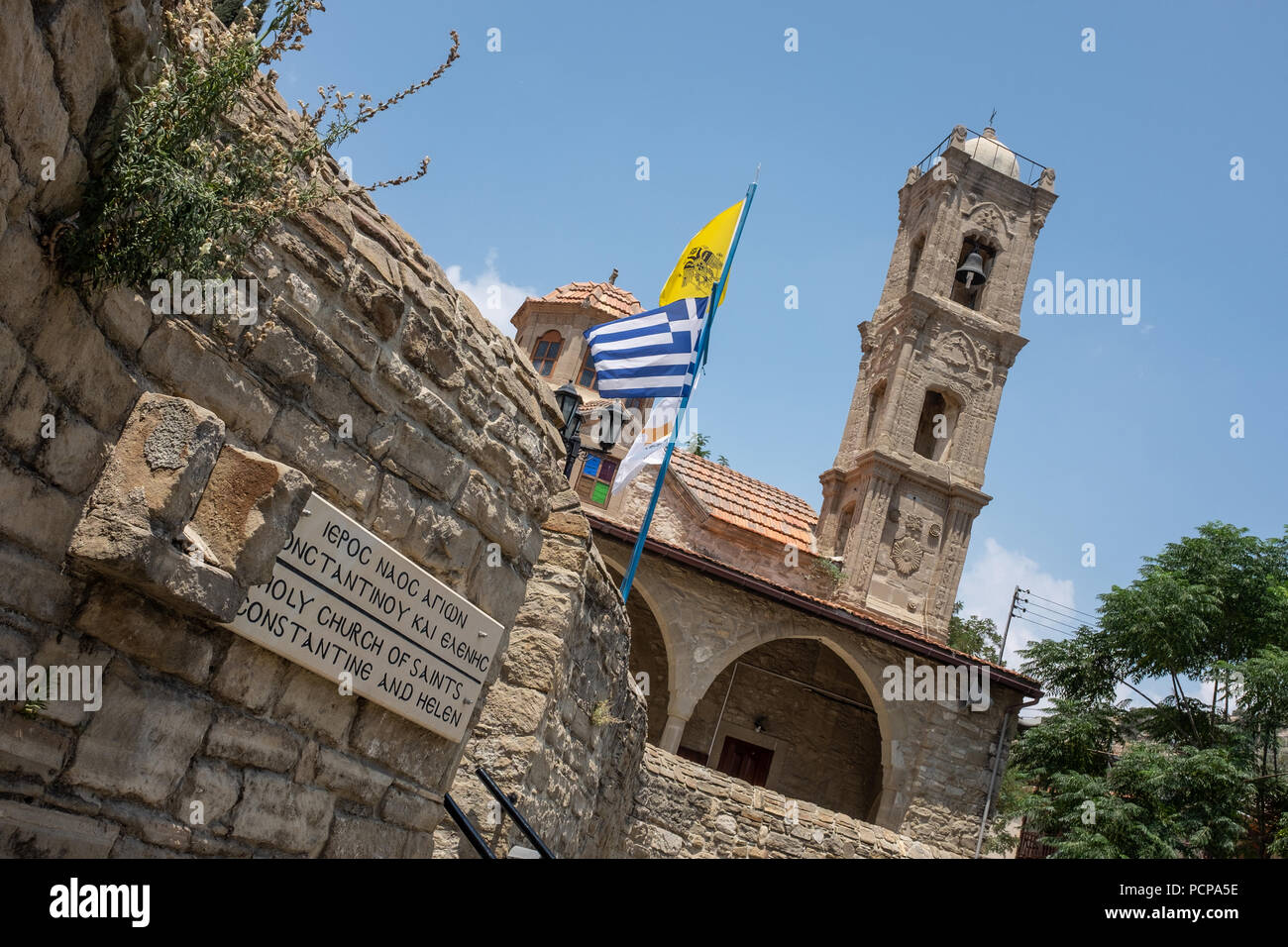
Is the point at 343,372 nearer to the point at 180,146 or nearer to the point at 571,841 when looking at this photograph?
the point at 180,146

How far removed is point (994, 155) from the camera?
21.7 metres

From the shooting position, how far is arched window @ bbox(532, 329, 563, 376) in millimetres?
20656

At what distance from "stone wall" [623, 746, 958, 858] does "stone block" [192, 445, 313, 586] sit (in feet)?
24.1

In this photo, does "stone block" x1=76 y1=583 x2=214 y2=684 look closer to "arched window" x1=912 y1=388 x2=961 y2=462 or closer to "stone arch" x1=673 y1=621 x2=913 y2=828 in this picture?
"stone arch" x1=673 y1=621 x2=913 y2=828

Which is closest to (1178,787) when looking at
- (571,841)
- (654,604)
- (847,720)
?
(847,720)

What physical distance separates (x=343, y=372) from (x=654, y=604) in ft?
38.0

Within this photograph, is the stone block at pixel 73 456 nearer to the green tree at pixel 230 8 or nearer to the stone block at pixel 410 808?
the green tree at pixel 230 8

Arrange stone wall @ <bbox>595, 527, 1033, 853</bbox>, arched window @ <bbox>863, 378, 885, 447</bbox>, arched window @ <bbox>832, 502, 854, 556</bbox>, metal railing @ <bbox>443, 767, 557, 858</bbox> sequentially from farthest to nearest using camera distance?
arched window @ <bbox>863, 378, 885, 447</bbox>, arched window @ <bbox>832, 502, 854, 556</bbox>, stone wall @ <bbox>595, 527, 1033, 853</bbox>, metal railing @ <bbox>443, 767, 557, 858</bbox>

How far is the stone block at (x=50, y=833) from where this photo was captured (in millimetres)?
2242

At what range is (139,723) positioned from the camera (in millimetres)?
2545

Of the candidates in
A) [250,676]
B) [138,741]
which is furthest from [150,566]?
[250,676]

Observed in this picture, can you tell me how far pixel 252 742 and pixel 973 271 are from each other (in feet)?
64.5

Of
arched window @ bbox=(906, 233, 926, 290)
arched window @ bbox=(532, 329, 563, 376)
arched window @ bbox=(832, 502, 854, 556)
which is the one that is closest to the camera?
arched window @ bbox=(832, 502, 854, 556)

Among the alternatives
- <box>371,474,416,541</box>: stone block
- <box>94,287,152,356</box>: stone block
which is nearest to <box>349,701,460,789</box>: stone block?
<box>371,474,416,541</box>: stone block
